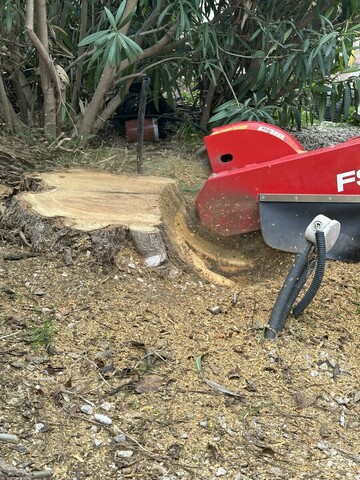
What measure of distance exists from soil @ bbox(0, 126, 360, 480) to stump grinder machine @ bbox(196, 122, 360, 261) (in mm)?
192

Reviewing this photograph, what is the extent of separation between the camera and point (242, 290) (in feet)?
9.28

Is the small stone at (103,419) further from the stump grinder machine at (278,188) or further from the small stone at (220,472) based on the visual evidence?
the stump grinder machine at (278,188)

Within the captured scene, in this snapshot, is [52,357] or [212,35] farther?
[212,35]

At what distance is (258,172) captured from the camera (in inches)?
126

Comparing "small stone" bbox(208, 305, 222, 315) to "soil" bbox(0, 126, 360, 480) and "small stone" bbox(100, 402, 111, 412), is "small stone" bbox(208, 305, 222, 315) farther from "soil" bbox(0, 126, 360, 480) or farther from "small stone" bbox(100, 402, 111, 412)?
"small stone" bbox(100, 402, 111, 412)

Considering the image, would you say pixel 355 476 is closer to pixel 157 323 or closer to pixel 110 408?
pixel 110 408

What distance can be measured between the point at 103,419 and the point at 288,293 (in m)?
0.82

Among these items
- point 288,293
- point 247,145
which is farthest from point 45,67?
point 288,293

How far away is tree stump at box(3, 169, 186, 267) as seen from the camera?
2869 mm

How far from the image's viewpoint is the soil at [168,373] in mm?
1939

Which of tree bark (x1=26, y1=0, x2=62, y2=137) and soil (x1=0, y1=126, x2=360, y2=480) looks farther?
tree bark (x1=26, y1=0, x2=62, y2=137)

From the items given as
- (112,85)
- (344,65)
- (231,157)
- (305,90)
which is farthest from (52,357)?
(305,90)

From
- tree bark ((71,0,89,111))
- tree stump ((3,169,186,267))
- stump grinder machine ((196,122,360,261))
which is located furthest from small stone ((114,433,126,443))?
tree bark ((71,0,89,111))

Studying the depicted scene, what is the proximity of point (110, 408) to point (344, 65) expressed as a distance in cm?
301
